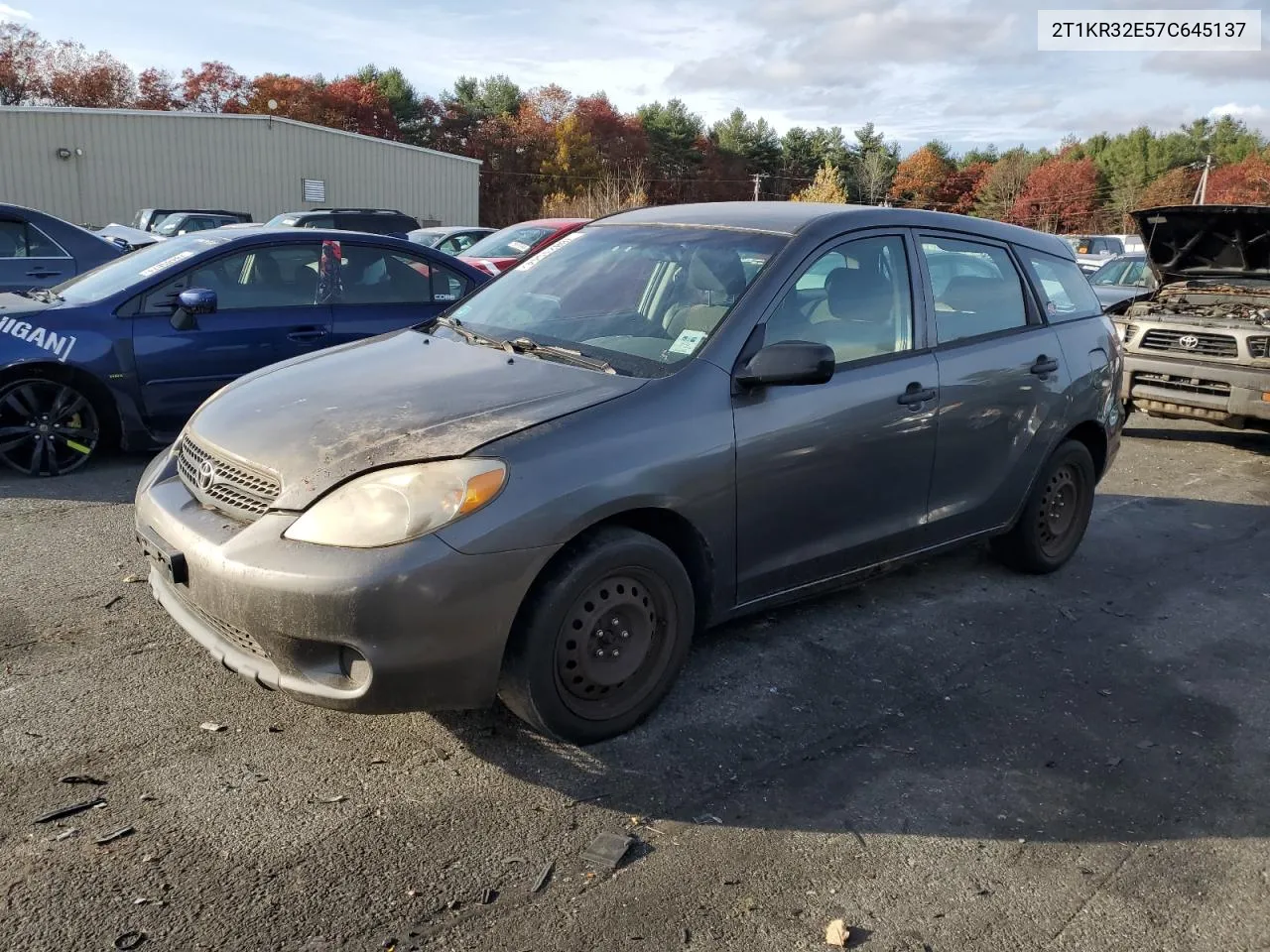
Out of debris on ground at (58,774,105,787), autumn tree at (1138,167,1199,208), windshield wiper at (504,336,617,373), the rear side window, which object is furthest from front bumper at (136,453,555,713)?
autumn tree at (1138,167,1199,208)

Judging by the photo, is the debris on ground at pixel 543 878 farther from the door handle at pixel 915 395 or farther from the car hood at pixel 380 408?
the door handle at pixel 915 395

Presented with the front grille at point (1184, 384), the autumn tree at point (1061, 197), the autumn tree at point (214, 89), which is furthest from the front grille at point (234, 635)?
the autumn tree at point (1061, 197)

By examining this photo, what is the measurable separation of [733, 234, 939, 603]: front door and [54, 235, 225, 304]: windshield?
179 inches

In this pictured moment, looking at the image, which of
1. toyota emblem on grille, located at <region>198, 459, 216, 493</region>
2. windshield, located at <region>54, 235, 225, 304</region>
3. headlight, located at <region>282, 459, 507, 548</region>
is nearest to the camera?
headlight, located at <region>282, 459, 507, 548</region>

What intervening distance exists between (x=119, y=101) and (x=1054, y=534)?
65475 mm

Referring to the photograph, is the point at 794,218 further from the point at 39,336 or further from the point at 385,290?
the point at 39,336

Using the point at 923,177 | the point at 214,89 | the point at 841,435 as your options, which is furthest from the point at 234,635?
the point at 923,177

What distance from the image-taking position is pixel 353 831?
2828 millimetres

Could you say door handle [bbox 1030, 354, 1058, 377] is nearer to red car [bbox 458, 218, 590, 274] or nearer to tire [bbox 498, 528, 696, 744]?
tire [bbox 498, 528, 696, 744]

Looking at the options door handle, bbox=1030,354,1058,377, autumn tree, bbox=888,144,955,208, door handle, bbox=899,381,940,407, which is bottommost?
door handle, bbox=899,381,940,407

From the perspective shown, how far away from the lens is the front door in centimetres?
364

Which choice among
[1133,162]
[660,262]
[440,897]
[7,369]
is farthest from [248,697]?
[1133,162]

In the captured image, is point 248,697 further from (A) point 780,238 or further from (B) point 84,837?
(A) point 780,238

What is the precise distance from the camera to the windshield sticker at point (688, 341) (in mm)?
3615
